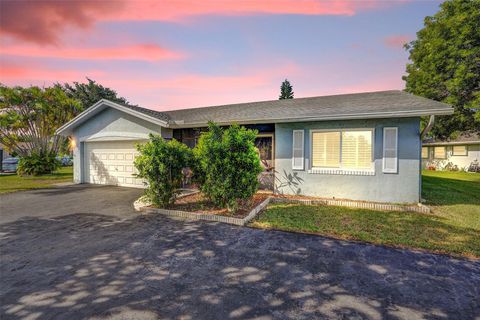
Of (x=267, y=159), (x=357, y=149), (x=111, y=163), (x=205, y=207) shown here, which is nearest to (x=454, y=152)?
(x=357, y=149)

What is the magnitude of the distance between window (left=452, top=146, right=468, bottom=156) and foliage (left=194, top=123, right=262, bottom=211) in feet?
87.7

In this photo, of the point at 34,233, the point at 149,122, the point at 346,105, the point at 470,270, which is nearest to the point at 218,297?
the point at 470,270

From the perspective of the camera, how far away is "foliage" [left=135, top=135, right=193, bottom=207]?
22.1ft

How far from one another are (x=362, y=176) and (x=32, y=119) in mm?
23927

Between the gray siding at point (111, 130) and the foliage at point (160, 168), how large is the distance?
4.11 metres

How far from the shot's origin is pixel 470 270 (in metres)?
3.52

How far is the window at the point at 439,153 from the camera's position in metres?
23.2

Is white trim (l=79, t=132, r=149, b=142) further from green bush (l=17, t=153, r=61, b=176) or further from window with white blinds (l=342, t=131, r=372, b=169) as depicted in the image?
window with white blinds (l=342, t=131, r=372, b=169)

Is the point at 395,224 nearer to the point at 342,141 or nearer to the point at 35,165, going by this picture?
the point at 342,141

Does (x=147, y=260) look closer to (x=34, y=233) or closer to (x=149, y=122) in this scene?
(x=34, y=233)

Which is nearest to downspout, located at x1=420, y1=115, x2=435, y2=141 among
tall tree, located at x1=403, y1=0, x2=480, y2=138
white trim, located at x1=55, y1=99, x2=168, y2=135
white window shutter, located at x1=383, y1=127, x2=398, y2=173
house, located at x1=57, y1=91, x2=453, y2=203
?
house, located at x1=57, y1=91, x2=453, y2=203

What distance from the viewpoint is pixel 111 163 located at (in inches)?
487

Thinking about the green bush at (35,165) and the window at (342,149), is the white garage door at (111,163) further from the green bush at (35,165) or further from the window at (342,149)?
the window at (342,149)

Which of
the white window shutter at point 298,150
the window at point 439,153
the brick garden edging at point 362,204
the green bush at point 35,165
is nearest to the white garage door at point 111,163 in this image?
the green bush at point 35,165
